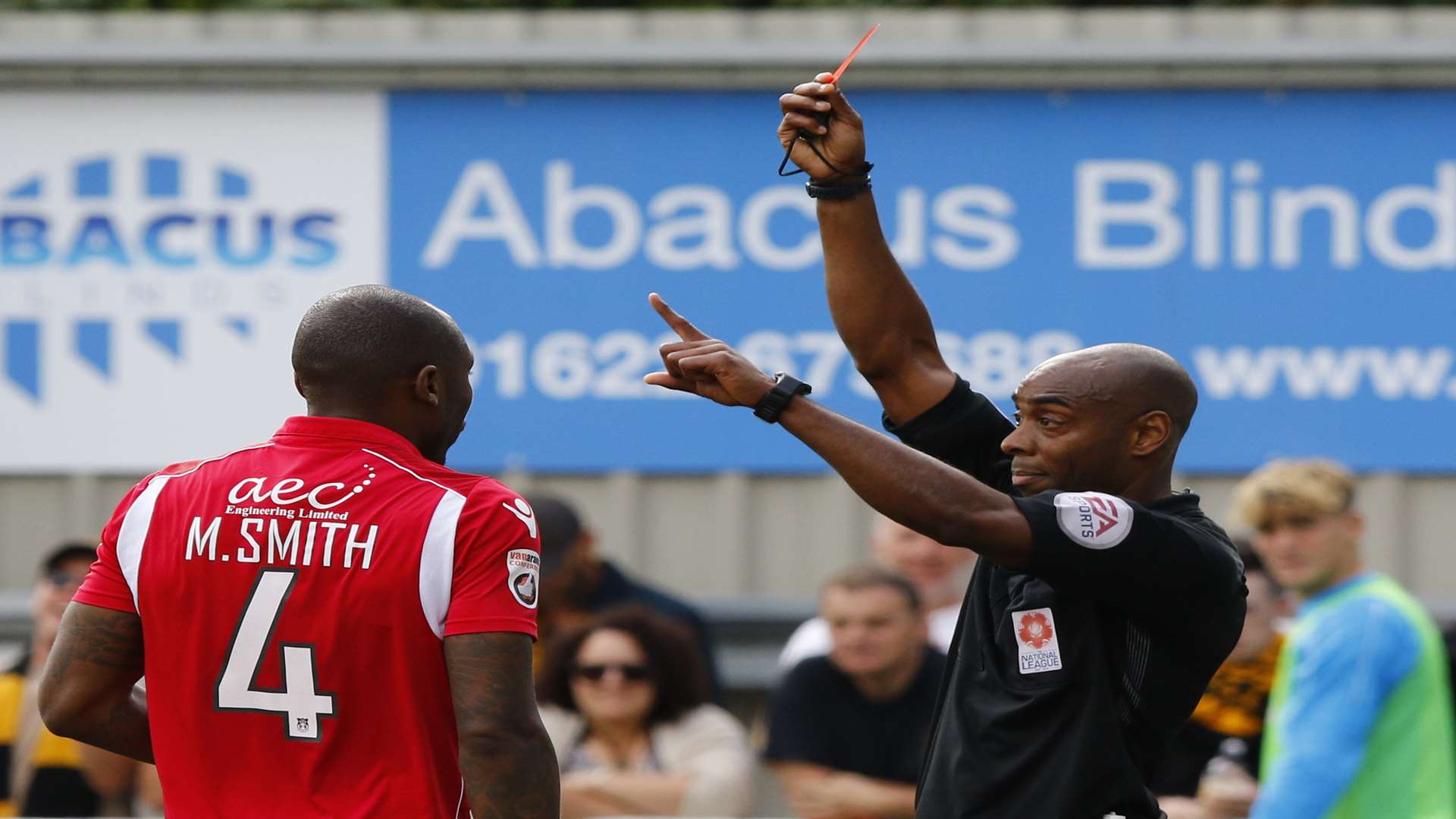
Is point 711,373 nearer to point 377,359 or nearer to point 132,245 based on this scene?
point 377,359

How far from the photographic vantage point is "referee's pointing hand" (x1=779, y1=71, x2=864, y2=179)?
3281 millimetres

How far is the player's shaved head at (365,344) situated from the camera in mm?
2988

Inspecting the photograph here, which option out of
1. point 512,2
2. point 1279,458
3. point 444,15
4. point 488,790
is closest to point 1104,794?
point 488,790

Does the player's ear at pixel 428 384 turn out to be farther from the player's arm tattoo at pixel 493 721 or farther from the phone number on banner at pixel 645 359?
the phone number on banner at pixel 645 359

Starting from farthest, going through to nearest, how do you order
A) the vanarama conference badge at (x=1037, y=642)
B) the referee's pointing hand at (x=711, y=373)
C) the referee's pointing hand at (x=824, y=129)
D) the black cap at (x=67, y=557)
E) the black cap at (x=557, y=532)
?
the black cap at (x=557, y=532) < the black cap at (x=67, y=557) < the referee's pointing hand at (x=824, y=129) < the vanarama conference badge at (x=1037, y=642) < the referee's pointing hand at (x=711, y=373)

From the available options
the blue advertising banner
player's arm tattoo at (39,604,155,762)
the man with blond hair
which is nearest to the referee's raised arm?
player's arm tattoo at (39,604,155,762)

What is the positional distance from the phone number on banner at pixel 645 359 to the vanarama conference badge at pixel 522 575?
402cm

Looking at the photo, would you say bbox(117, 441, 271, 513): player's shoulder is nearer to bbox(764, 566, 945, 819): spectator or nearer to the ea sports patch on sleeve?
the ea sports patch on sleeve

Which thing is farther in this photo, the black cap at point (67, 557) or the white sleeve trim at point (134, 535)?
the black cap at point (67, 557)

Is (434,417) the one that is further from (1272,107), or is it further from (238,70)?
(1272,107)

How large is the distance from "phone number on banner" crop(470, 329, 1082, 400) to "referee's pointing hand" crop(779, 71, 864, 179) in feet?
11.9

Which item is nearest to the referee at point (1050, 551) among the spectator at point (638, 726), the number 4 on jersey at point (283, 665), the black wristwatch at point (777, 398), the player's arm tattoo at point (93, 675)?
the black wristwatch at point (777, 398)

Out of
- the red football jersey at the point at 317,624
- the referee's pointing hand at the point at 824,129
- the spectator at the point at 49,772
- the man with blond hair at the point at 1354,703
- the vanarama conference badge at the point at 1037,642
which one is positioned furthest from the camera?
the spectator at the point at 49,772

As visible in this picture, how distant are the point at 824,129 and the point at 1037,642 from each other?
102 cm
